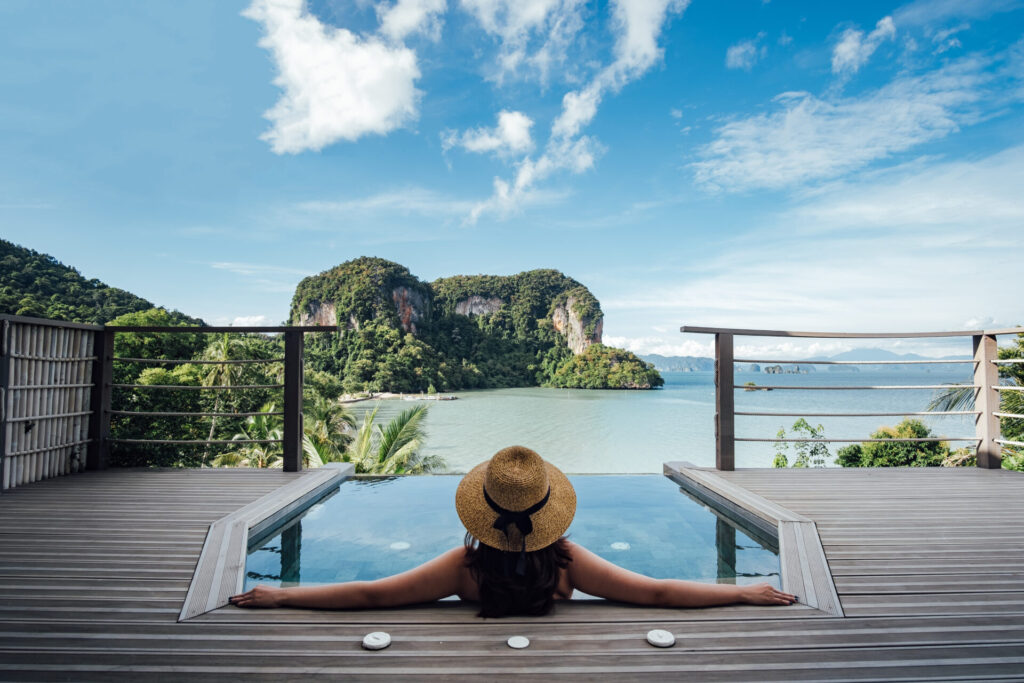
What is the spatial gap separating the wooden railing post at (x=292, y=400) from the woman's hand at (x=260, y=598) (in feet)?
6.66

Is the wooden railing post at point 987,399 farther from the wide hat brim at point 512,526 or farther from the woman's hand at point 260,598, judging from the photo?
the woman's hand at point 260,598

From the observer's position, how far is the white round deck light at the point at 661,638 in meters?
1.26

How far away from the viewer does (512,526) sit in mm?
1177

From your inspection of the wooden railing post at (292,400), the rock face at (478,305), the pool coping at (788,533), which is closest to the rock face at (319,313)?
the rock face at (478,305)

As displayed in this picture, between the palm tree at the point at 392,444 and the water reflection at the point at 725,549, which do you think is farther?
the palm tree at the point at 392,444

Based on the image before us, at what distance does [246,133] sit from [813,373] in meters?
90.1

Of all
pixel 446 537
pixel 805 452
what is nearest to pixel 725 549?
pixel 446 537

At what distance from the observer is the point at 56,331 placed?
11.0 ft

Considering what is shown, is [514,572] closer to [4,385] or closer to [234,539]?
[234,539]

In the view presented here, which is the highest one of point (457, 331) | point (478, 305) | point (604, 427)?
point (478, 305)

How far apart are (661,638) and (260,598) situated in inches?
45.6

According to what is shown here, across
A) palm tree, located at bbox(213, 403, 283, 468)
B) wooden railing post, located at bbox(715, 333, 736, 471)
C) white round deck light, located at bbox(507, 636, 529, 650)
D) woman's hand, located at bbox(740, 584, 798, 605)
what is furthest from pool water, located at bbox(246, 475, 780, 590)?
palm tree, located at bbox(213, 403, 283, 468)

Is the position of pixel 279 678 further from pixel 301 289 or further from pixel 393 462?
pixel 301 289

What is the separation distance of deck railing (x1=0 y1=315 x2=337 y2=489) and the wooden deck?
122 centimetres
